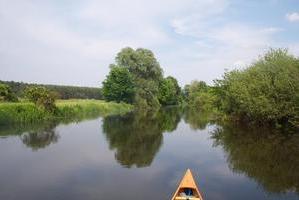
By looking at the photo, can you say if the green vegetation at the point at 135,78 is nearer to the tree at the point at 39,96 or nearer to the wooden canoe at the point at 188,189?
the tree at the point at 39,96

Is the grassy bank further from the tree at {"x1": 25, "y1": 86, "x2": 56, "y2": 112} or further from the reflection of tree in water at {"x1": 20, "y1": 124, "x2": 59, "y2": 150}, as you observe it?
the reflection of tree in water at {"x1": 20, "y1": 124, "x2": 59, "y2": 150}

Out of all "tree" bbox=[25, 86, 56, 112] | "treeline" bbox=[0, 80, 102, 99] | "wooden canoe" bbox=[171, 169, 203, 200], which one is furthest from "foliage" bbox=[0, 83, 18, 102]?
"treeline" bbox=[0, 80, 102, 99]

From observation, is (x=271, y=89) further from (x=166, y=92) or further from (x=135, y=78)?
(x=166, y=92)

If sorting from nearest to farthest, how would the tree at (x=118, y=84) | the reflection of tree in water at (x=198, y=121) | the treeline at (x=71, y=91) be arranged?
the reflection of tree in water at (x=198, y=121), the tree at (x=118, y=84), the treeline at (x=71, y=91)

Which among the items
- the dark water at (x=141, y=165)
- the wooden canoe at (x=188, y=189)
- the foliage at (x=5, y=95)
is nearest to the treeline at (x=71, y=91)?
the foliage at (x=5, y=95)

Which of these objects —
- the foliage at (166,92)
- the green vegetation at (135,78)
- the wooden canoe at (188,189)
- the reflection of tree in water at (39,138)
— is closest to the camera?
the wooden canoe at (188,189)

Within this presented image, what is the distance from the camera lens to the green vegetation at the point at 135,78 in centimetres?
8019

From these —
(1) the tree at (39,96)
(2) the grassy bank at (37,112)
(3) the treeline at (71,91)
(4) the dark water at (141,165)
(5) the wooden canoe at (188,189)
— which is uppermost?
(3) the treeline at (71,91)

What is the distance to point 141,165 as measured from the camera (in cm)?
2239

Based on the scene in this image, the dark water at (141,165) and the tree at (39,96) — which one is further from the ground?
the tree at (39,96)

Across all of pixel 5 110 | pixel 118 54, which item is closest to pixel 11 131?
pixel 5 110

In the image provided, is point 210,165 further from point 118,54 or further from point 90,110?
point 118,54

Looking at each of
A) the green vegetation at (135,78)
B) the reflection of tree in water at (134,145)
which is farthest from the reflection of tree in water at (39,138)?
the green vegetation at (135,78)

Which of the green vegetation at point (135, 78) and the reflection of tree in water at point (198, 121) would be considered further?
the green vegetation at point (135, 78)
